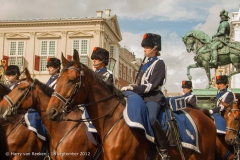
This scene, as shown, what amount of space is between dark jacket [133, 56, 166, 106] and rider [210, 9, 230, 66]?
7.79m

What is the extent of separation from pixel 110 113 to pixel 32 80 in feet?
6.46

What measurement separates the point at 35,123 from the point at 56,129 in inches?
25.6

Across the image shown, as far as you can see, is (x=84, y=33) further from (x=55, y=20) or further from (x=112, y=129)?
(x=112, y=129)

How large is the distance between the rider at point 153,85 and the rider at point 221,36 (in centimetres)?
753

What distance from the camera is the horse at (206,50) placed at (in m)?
13.0

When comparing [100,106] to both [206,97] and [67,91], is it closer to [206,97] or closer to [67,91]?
[67,91]

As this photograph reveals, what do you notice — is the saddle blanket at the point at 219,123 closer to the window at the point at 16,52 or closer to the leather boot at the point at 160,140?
the leather boot at the point at 160,140

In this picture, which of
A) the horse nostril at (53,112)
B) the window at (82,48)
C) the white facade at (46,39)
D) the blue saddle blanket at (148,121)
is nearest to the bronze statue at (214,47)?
the blue saddle blanket at (148,121)

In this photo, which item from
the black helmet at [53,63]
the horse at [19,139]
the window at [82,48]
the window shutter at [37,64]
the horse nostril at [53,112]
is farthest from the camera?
the window at [82,48]

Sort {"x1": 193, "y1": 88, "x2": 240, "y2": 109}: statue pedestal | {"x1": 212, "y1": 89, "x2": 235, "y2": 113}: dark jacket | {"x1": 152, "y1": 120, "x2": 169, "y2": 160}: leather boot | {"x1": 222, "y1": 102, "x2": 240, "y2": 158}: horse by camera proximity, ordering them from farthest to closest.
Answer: {"x1": 193, "y1": 88, "x2": 240, "y2": 109}: statue pedestal, {"x1": 212, "y1": 89, "x2": 235, "y2": 113}: dark jacket, {"x1": 222, "y1": 102, "x2": 240, "y2": 158}: horse, {"x1": 152, "y1": 120, "x2": 169, "y2": 160}: leather boot

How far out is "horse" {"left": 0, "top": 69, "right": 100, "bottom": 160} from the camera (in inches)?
242

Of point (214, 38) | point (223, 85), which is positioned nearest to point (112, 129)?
point (223, 85)

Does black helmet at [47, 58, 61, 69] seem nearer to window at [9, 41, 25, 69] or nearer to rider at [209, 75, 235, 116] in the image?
rider at [209, 75, 235, 116]

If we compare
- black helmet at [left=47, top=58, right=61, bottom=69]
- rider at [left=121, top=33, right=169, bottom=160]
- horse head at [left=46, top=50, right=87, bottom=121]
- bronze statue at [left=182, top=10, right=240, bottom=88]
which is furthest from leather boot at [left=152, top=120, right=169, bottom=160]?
bronze statue at [left=182, top=10, right=240, bottom=88]
